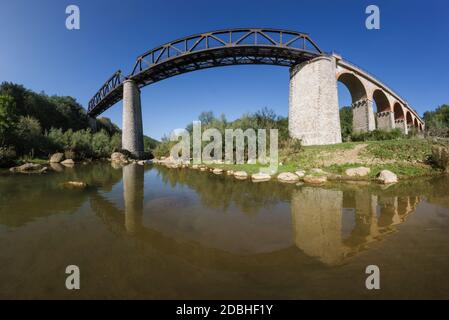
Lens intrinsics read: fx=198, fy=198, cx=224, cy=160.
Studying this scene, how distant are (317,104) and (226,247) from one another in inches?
781

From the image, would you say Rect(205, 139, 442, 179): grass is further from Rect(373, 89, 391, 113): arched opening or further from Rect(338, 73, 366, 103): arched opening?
Rect(373, 89, 391, 113): arched opening

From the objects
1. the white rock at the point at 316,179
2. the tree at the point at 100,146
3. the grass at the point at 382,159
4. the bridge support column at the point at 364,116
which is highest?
the bridge support column at the point at 364,116

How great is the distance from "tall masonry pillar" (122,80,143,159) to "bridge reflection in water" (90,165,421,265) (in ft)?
74.8

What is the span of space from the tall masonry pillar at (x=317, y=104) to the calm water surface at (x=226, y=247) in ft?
45.6

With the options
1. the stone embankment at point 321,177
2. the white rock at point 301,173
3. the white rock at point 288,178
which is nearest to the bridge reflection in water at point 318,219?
the stone embankment at point 321,177

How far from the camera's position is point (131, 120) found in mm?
28062

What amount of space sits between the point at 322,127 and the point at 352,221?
17.0 m

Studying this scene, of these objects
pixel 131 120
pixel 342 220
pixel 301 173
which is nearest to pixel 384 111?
pixel 301 173

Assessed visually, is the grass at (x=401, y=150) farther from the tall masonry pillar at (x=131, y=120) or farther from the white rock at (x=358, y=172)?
the tall masonry pillar at (x=131, y=120)

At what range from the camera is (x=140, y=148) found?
30141mm

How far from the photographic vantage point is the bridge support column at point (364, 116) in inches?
1006

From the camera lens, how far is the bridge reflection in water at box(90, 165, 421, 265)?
133 inches

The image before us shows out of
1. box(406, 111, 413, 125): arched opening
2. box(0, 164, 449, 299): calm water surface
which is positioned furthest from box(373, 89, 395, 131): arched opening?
box(0, 164, 449, 299): calm water surface

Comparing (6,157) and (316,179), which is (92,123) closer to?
(6,157)
